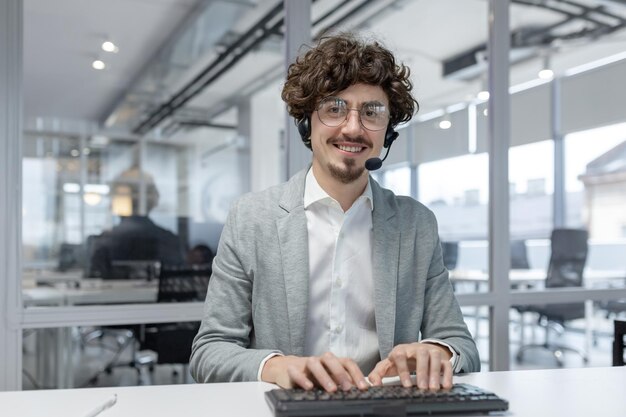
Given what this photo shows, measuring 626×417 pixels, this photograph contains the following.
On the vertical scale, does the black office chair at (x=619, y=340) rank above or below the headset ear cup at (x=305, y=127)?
below

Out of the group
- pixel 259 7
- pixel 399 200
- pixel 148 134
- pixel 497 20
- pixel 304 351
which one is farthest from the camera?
pixel 148 134

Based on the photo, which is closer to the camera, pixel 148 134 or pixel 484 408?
pixel 484 408

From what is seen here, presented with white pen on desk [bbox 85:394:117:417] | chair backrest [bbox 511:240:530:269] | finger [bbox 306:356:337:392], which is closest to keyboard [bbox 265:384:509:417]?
finger [bbox 306:356:337:392]

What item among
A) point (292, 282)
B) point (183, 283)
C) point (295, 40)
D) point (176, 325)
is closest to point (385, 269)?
point (292, 282)

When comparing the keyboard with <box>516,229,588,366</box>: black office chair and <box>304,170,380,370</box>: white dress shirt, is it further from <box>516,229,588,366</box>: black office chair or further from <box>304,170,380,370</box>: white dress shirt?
<box>516,229,588,366</box>: black office chair

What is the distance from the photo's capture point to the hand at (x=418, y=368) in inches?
37.9

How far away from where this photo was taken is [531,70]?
136 inches

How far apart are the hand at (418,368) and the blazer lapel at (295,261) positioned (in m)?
0.34

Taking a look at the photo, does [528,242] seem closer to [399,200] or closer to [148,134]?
[148,134]

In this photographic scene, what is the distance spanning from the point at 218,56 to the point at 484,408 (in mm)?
3303

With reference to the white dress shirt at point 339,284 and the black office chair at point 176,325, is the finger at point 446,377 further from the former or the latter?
the black office chair at point 176,325

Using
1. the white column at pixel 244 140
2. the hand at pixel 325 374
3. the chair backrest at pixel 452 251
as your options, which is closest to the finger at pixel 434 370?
the hand at pixel 325 374

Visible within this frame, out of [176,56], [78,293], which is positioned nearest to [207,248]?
[78,293]

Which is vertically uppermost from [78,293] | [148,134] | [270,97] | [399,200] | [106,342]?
[270,97]
